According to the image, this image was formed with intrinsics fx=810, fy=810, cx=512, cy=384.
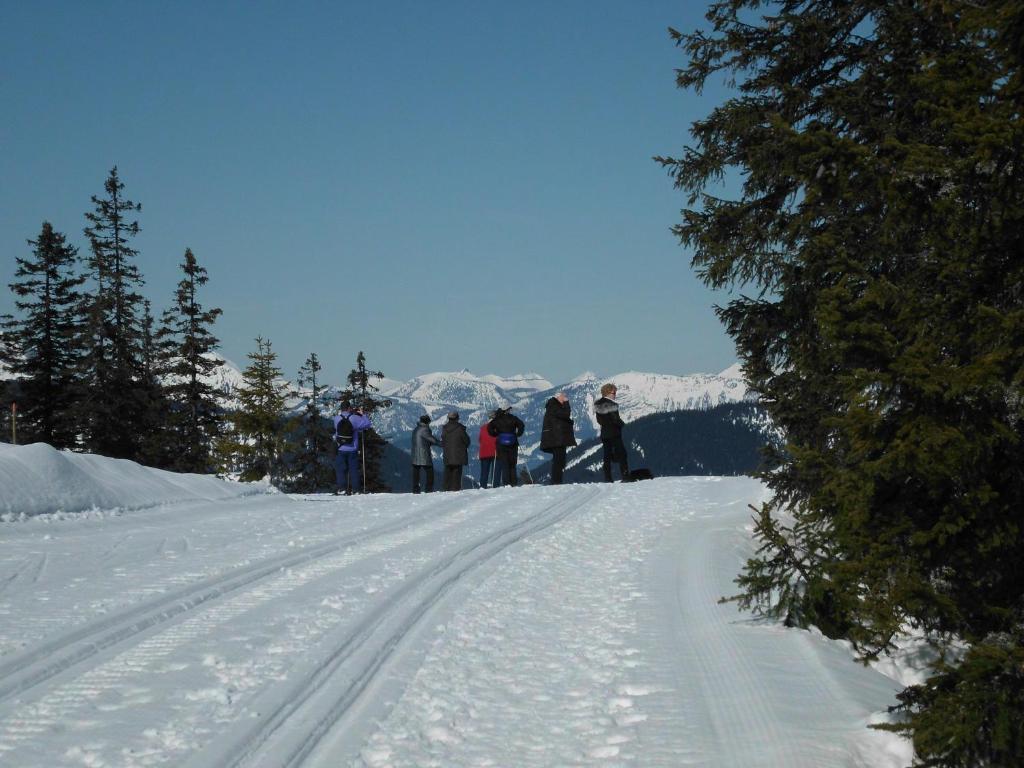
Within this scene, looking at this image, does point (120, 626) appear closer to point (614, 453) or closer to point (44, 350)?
point (614, 453)

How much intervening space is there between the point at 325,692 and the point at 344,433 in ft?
47.5

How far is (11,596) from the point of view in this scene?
6320 mm

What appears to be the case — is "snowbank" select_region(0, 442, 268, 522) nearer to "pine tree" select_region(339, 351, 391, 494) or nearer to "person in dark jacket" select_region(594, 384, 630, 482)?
"person in dark jacket" select_region(594, 384, 630, 482)

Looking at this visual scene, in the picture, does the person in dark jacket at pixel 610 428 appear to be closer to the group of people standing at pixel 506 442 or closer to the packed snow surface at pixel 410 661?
the group of people standing at pixel 506 442

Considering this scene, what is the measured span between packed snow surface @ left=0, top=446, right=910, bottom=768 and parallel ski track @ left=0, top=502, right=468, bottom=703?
2 cm

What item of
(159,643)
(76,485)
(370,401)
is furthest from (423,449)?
(370,401)

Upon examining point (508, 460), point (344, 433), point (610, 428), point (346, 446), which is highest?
point (344, 433)

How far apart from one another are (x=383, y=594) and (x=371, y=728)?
8.42 feet

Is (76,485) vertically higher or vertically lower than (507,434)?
lower

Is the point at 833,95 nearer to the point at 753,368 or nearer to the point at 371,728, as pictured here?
the point at 753,368

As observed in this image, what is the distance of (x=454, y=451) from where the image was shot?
20.7 meters

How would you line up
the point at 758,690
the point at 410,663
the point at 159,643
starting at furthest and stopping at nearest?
the point at 159,643 → the point at 410,663 → the point at 758,690

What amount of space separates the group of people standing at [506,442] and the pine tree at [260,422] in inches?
910

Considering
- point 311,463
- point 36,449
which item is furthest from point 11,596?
point 311,463
